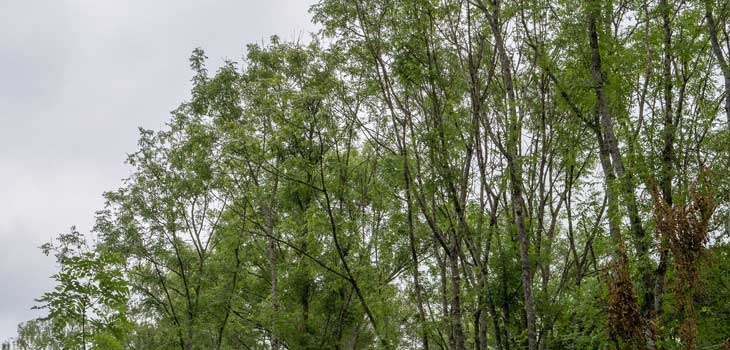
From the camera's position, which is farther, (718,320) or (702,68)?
(702,68)

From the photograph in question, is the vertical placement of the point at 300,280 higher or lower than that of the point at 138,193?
lower

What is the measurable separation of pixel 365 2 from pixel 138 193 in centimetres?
1207

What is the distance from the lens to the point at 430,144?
12.1 meters

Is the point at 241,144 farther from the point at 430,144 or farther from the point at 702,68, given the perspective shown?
the point at 702,68

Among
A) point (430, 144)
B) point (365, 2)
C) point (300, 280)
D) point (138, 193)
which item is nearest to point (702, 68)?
point (430, 144)

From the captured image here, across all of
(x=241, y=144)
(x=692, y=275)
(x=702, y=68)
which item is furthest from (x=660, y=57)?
(x=241, y=144)

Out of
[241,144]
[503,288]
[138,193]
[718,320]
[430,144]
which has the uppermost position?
[138,193]

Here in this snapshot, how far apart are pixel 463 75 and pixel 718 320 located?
6.56m

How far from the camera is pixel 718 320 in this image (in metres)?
10.8

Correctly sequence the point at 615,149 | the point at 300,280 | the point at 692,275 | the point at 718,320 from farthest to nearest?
the point at 300,280 → the point at 718,320 → the point at 615,149 → the point at 692,275

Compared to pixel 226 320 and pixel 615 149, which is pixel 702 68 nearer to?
pixel 615 149

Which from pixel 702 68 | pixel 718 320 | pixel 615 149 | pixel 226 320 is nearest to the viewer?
pixel 615 149

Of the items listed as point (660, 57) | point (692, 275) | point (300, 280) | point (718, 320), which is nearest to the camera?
point (692, 275)

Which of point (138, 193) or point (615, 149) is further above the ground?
point (138, 193)
